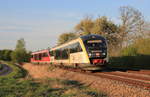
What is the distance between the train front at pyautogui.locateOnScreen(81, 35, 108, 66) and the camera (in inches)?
651

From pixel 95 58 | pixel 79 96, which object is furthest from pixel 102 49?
pixel 79 96

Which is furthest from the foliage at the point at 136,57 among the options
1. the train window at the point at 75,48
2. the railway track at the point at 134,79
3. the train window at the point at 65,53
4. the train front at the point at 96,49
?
the railway track at the point at 134,79

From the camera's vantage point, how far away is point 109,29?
4497 cm

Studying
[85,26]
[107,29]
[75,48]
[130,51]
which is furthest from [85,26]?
[75,48]

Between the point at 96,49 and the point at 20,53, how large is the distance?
77988 millimetres

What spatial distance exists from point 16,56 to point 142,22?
62477mm

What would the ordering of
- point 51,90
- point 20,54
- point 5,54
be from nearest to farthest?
Result: point 51,90, point 20,54, point 5,54

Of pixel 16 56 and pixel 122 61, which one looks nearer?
pixel 122 61

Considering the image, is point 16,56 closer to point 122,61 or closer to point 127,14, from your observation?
point 127,14

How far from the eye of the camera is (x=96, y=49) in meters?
16.9

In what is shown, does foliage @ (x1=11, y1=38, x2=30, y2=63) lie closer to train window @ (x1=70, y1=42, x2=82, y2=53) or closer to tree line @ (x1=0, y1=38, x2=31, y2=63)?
tree line @ (x1=0, y1=38, x2=31, y2=63)

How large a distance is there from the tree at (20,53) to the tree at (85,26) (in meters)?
43.7

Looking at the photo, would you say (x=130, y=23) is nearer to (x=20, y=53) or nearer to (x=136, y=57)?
(x=136, y=57)

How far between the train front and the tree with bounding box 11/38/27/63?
75478 mm
